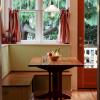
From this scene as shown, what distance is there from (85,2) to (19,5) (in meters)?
1.47

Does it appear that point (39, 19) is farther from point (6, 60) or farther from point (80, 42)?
point (6, 60)

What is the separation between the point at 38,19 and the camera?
618 cm

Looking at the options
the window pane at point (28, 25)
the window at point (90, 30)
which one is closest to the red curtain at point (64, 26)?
the window at point (90, 30)

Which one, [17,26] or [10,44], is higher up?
[17,26]

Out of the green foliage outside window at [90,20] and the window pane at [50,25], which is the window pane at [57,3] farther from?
the green foliage outside window at [90,20]

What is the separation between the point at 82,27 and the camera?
6074 millimetres

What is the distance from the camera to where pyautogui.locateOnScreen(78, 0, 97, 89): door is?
239 inches

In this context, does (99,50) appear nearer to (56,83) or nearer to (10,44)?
(56,83)

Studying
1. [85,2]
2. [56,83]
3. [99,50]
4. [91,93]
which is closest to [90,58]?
[91,93]

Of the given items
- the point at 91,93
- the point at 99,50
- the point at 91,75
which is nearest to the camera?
the point at 99,50

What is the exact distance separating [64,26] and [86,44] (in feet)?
2.15

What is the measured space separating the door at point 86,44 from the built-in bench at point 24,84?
0.67 meters

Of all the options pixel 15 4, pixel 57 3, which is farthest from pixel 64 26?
pixel 15 4

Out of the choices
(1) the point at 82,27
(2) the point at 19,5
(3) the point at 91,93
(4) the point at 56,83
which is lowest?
(3) the point at 91,93
